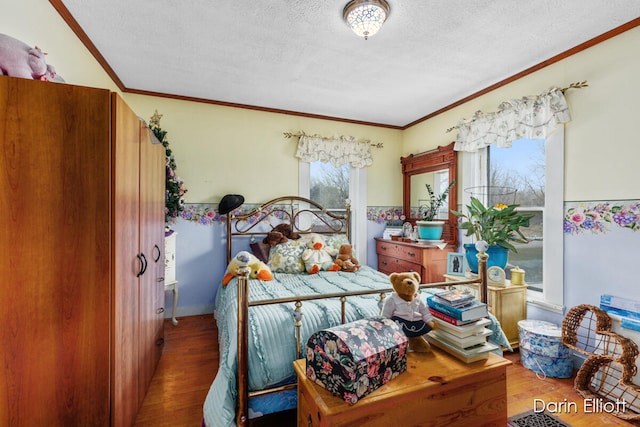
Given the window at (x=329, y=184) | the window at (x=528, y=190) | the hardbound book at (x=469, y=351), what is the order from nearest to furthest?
the hardbound book at (x=469, y=351) < the window at (x=528, y=190) < the window at (x=329, y=184)

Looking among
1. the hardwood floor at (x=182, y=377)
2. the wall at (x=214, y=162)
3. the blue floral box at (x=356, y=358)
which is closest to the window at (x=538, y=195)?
the blue floral box at (x=356, y=358)

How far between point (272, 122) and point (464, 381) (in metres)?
3.40

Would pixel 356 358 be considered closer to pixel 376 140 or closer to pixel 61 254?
pixel 61 254

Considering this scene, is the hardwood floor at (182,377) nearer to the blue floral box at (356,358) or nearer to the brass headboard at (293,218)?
the brass headboard at (293,218)

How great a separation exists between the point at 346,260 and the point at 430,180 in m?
1.77

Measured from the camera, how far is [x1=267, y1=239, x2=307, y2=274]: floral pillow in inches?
123

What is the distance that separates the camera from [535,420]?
1.77m

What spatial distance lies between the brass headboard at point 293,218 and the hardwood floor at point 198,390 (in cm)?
116

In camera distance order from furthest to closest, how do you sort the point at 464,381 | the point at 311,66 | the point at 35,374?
the point at 311,66 < the point at 464,381 < the point at 35,374

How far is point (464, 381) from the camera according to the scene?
134 cm

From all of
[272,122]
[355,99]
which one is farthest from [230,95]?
[355,99]

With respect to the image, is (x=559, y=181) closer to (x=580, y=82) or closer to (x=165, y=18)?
(x=580, y=82)

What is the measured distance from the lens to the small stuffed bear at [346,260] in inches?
123

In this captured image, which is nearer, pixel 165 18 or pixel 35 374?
pixel 35 374
